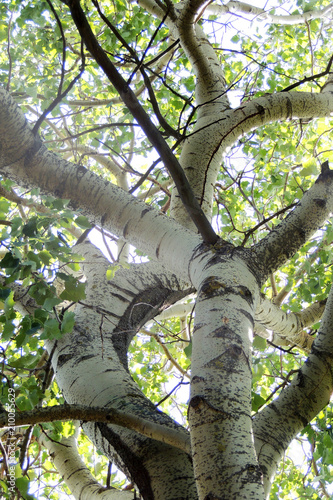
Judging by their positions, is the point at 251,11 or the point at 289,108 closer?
the point at 289,108

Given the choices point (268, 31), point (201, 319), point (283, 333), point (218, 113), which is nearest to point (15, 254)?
point (201, 319)

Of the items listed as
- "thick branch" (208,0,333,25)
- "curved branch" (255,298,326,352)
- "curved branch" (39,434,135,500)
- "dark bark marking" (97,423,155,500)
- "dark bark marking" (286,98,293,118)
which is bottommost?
"dark bark marking" (97,423,155,500)

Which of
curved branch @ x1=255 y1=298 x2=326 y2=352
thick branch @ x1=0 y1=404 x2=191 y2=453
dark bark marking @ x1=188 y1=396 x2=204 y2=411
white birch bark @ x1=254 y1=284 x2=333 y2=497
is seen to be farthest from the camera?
curved branch @ x1=255 y1=298 x2=326 y2=352

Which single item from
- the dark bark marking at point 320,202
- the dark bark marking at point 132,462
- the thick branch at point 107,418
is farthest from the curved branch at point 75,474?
the dark bark marking at point 320,202

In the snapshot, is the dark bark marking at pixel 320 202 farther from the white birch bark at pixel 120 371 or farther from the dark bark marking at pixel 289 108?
the dark bark marking at pixel 289 108

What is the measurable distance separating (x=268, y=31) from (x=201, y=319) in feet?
14.8

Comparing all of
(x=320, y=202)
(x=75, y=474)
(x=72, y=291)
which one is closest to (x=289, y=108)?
(x=320, y=202)

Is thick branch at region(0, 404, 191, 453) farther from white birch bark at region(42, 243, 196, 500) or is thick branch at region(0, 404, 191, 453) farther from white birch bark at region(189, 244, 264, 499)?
white birch bark at region(189, 244, 264, 499)

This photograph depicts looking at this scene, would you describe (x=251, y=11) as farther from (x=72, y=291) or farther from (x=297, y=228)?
(x=72, y=291)

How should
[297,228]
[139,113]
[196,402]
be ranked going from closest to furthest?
[196,402] < [139,113] < [297,228]

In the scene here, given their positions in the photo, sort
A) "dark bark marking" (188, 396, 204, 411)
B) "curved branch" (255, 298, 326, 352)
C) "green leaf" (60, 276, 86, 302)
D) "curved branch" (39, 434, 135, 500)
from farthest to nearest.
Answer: "curved branch" (255, 298, 326, 352) < "curved branch" (39, 434, 135, 500) < "green leaf" (60, 276, 86, 302) < "dark bark marking" (188, 396, 204, 411)

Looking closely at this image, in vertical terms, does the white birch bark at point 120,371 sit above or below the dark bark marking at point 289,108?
below

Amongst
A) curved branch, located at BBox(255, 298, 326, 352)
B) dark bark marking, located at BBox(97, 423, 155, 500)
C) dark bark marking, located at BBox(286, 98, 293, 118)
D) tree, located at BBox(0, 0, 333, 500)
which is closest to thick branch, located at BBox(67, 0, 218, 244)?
tree, located at BBox(0, 0, 333, 500)

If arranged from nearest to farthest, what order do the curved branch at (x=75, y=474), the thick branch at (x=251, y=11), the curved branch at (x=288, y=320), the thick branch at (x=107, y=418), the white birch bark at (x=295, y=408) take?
1. the thick branch at (x=107, y=418)
2. the white birch bark at (x=295, y=408)
3. the curved branch at (x=75, y=474)
4. the curved branch at (x=288, y=320)
5. the thick branch at (x=251, y=11)
